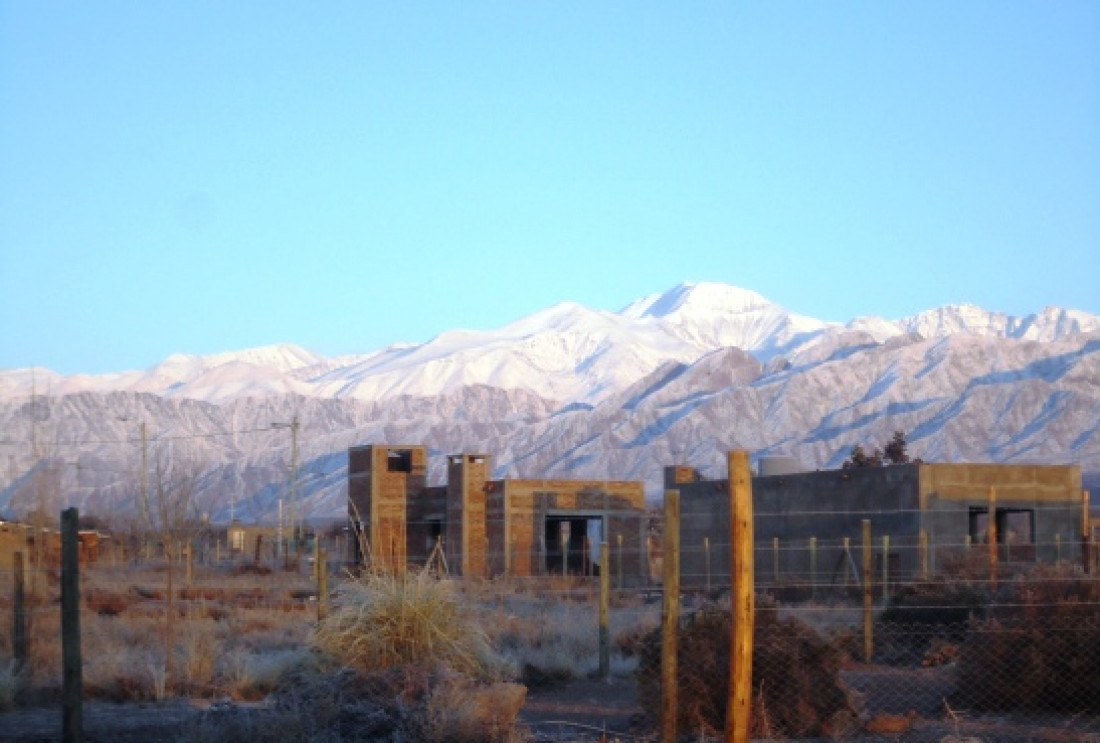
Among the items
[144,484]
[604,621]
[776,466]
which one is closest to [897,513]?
[776,466]

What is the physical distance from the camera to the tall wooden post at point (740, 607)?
31.4ft

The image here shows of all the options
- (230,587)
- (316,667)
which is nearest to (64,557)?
(316,667)

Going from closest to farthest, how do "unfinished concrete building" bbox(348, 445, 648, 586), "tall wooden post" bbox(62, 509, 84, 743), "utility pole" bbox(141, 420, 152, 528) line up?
"tall wooden post" bbox(62, 509, 84, 743), "unfinished concrete building" bbox(348, 445, 648, 586), "utility pole" bbox(141, 420, 152, 528)

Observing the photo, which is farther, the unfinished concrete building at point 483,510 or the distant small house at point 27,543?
the unfinished concrete building at point 483,510

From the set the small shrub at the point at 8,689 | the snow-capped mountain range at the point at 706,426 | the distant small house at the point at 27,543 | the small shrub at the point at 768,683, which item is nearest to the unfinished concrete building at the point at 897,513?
the distant small house at the point at 27,543

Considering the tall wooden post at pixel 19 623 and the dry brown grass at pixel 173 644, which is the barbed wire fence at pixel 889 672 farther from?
the tall wooden post at pixel 19 623

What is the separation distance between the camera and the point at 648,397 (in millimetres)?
165875

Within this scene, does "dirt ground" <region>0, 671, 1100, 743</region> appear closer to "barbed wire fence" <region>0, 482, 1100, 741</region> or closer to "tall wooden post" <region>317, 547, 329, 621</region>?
"barbed wire fence" <region>0, 482, 1100, 741</region>

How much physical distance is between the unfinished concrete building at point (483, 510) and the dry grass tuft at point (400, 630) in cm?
3560

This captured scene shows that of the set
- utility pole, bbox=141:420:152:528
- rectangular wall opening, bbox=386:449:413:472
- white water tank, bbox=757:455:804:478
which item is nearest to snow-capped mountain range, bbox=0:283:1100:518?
utility pole, bbox=141:420:152:528

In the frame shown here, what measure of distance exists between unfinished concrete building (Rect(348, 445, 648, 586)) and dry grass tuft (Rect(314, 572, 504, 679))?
35595 millimetres

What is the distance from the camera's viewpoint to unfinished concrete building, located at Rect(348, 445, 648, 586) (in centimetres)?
5288

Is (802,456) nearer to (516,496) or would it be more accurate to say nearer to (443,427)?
(443,427)

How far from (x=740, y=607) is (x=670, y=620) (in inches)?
43.9
